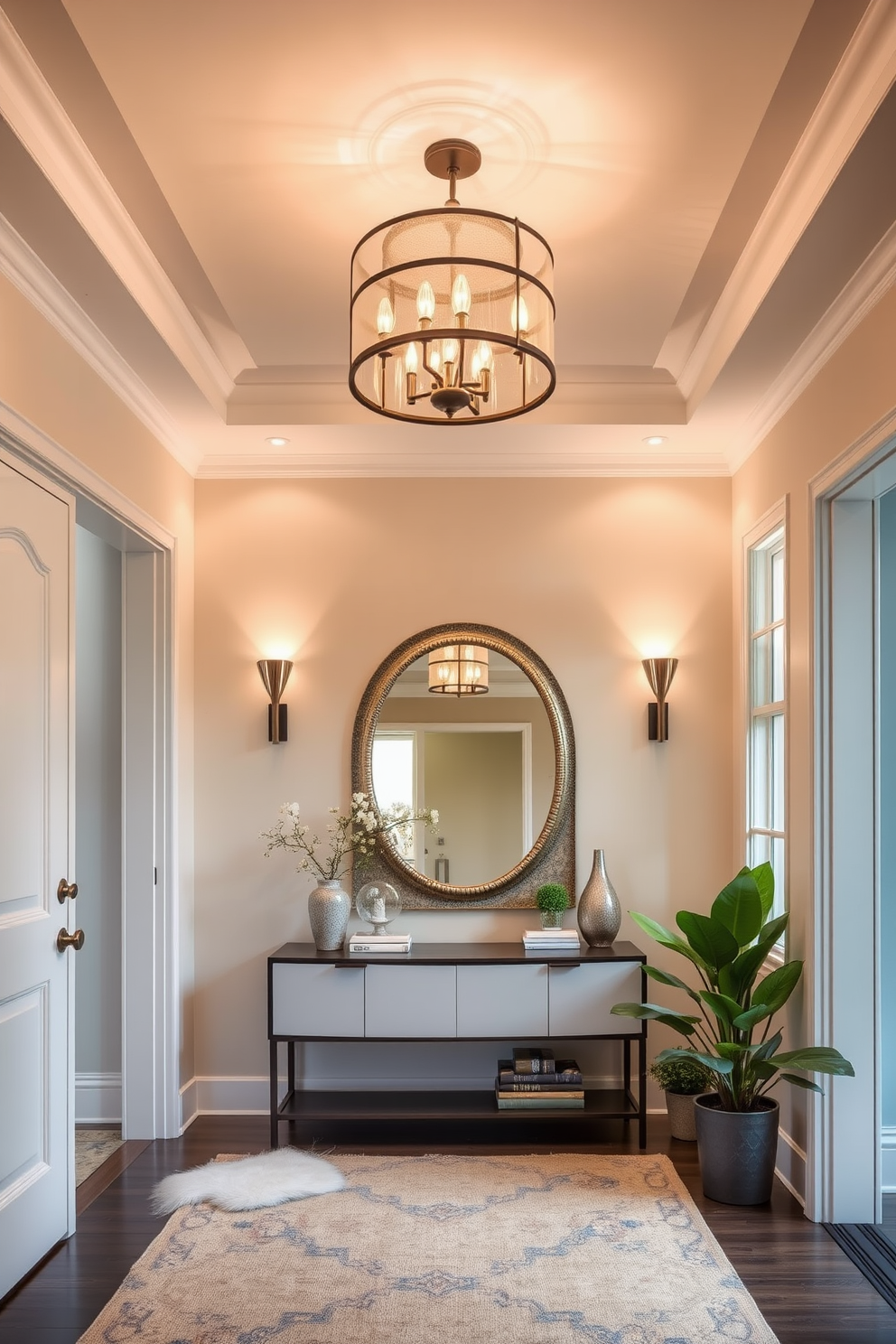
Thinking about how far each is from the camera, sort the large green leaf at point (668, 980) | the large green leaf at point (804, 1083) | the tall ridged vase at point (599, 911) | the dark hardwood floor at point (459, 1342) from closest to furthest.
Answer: the dark hardwood floor at point (459, 1342)
the large green leaf at point (804, 1083)
the large green leaf at point (668, 980)
the tall ridged vase at point (599, 911)

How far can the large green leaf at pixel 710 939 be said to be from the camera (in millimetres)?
3484

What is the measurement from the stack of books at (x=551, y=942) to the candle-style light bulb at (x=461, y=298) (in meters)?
2.47

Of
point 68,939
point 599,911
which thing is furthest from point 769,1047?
point 68,939

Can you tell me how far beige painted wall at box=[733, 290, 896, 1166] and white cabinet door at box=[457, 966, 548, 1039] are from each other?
0.90 m

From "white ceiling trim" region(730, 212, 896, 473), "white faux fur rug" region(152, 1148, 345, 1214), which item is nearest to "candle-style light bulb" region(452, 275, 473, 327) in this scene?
"white ceiling trim" region(730, 212, 896, 473)

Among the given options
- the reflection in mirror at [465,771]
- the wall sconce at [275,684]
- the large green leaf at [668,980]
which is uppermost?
the wall sconce at [275,684]

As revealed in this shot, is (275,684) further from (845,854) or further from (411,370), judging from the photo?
(845,854)

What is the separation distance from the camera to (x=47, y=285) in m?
2.86

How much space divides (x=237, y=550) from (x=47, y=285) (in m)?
1.76

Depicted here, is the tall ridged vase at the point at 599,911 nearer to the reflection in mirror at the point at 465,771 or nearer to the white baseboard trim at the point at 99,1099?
the reflection in mirror at the point at 465,771

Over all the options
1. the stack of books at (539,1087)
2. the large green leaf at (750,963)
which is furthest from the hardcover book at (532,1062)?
the large green leaf at (750,963)

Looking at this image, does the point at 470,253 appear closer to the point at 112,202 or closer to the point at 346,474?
the point at 112,202

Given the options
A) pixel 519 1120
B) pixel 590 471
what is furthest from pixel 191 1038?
pixel 590 471

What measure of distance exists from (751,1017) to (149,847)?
7.31ft
